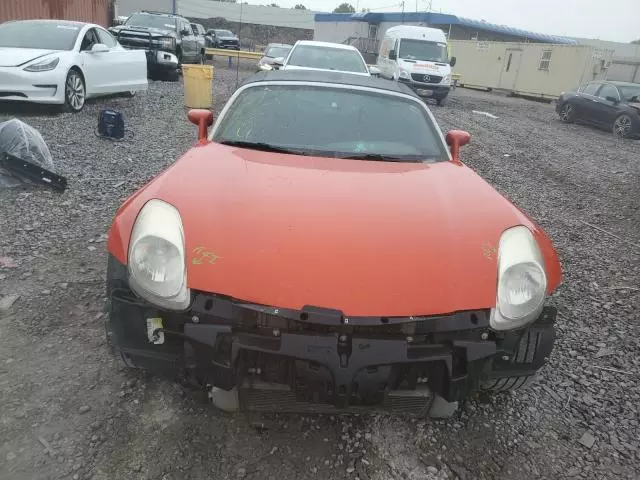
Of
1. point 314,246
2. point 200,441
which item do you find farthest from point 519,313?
point 200,441

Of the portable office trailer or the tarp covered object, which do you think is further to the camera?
the portable office trailer

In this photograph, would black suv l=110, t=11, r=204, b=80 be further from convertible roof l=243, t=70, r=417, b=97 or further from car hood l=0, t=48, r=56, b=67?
convertible roof l=243, t=70, r=417, b=97

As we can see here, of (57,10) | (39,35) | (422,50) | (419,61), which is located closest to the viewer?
(39,35)

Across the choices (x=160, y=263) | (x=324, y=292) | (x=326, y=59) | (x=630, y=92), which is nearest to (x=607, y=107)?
(x=630, y=92)

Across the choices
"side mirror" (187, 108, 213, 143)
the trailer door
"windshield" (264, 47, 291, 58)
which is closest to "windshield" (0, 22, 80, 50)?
"side mirror" (187, 108, 213, 143)

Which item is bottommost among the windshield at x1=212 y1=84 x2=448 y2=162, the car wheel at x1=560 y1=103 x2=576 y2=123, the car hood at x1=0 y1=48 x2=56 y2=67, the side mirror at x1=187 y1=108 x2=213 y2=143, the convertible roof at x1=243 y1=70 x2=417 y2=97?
the car wheel at x1=560 y1=103 x2=576 y2=123

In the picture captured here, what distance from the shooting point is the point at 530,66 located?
75.5 ft

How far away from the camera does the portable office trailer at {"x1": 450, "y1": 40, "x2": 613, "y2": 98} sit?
69.7 feet

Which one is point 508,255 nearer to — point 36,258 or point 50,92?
point 36,258

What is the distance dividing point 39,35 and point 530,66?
21.0 metres

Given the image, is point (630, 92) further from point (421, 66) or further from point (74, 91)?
point (74, 91)

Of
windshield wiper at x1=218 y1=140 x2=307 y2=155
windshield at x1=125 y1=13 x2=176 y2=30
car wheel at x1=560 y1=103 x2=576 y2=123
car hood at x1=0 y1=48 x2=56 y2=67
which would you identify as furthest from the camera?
windshield at x1=125 y1=13 x2=176 y2=30

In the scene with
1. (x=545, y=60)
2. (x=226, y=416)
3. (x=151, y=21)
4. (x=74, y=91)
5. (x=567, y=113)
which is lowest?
(x=226, y=416)

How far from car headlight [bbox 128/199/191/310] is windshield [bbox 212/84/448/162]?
1.11m
